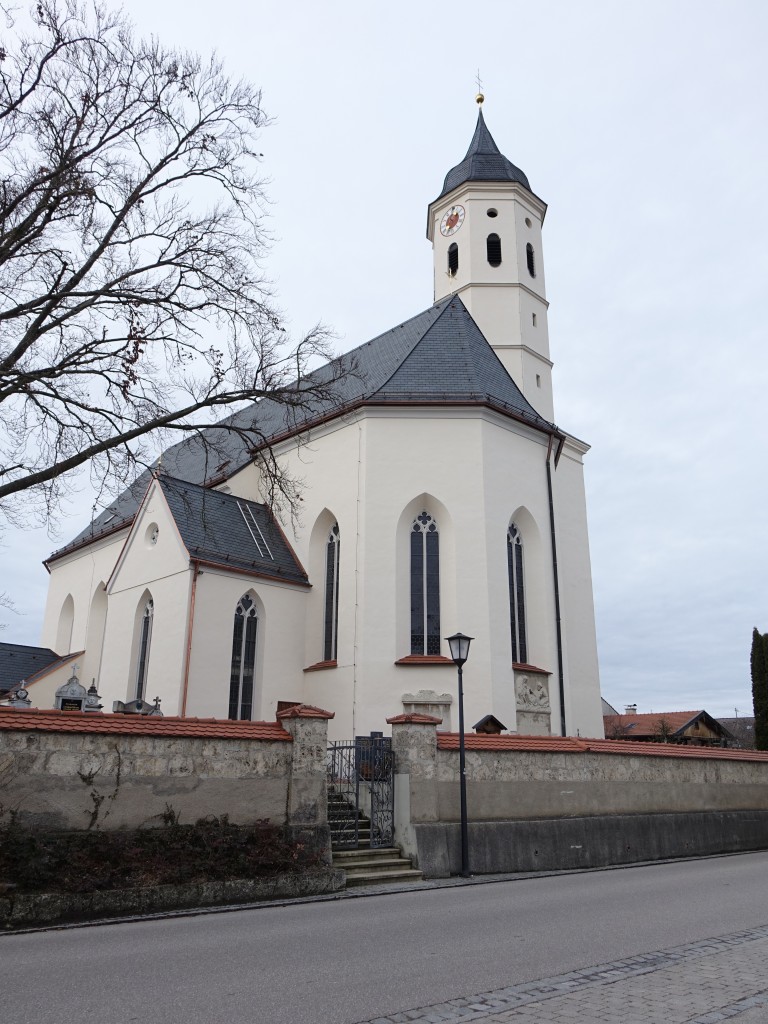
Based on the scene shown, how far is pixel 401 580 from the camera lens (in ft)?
57.5

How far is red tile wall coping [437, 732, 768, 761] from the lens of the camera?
469 inches

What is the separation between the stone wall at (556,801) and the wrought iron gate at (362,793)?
0.17 meters

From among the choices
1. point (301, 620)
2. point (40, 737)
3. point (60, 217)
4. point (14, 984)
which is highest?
point (60, 217)

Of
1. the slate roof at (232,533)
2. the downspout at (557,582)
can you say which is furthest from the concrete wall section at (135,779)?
the downspout at (557,582)

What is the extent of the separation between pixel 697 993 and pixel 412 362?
54.9 feet

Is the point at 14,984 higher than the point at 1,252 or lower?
lower

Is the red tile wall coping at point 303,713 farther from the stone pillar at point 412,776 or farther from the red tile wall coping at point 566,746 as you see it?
the red tile wall coping at point 566,746

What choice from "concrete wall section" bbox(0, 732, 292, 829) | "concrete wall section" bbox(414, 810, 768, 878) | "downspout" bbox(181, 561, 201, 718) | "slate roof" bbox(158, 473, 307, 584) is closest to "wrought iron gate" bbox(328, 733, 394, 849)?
"concrete wall section" bbox(414, 810, 768, 878)

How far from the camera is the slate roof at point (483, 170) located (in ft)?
86.2

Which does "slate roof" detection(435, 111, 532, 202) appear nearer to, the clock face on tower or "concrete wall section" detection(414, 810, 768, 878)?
the clock face on tower

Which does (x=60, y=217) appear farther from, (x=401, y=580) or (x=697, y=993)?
(x=697, y=993)

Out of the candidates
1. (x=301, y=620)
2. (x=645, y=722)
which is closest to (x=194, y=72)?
(x=301, y=620)

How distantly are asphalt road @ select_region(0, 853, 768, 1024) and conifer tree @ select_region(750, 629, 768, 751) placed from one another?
69.2 ft

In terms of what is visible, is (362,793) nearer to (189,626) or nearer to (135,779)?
(135,779)
